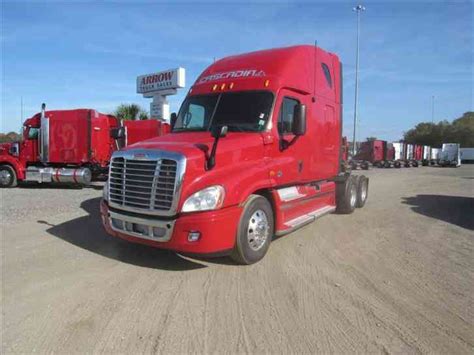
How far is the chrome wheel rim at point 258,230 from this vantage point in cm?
586

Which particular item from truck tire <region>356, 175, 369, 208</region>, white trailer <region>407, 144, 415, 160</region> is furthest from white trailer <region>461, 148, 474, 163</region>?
truck tire <region>356, 175, 369, 208</region>

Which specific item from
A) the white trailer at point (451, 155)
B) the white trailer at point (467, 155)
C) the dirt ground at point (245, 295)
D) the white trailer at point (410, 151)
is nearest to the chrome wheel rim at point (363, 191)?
the dirt ground at point (245, 295)

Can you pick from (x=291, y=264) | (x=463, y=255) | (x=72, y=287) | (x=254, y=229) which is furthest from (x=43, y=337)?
(x=463, y=255)

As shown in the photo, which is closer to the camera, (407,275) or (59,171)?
(407,275)

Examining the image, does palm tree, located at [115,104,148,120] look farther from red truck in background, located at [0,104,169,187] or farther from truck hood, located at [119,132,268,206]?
truck hood, located at [119,132,268,206]

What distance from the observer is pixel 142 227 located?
5.64 meters

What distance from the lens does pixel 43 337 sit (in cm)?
378

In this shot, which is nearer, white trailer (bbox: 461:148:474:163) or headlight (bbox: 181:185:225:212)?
headlight (bbox: 181:185:225:212)

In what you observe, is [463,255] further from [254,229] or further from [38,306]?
[38,306]

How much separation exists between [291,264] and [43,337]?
3427 mm

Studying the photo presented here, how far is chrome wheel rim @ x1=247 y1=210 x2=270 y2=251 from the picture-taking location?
5.86 meters

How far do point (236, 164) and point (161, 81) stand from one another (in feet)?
75.0

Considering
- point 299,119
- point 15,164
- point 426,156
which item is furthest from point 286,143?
point 426,156

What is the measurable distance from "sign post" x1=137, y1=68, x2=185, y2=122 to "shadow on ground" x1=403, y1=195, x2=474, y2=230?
1719 centimetres
